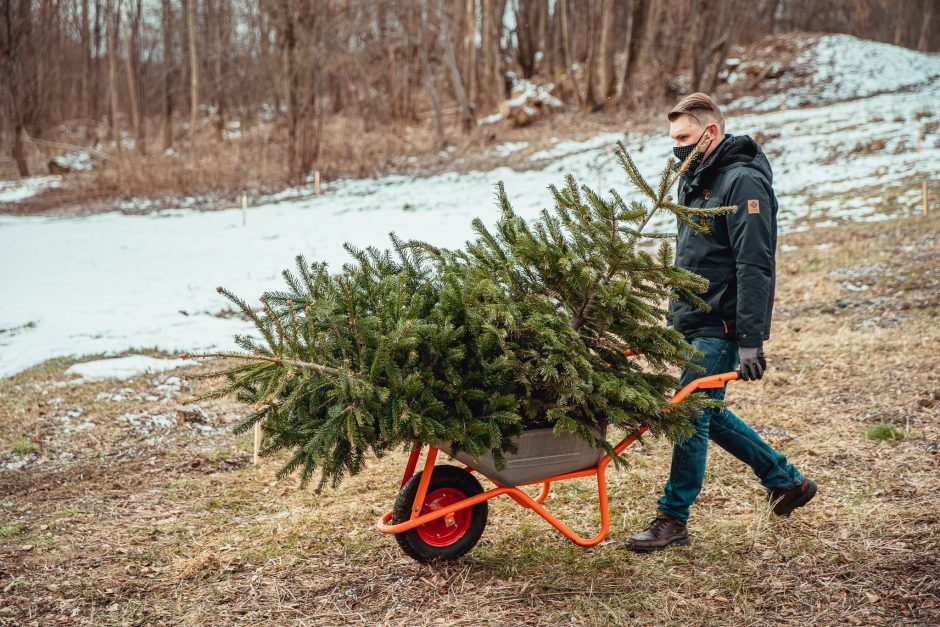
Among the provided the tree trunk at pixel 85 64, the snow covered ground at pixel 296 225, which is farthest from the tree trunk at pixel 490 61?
the tree trunk at pixel 85 64

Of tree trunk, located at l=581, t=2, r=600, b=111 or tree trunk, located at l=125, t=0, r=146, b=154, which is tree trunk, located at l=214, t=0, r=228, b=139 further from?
tree trunk, located at l=581, t=2, r=600, b=111

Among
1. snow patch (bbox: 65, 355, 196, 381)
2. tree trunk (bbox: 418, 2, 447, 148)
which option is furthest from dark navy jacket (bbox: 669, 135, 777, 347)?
tree trunk (bbox: 418, 2, 447, 148)

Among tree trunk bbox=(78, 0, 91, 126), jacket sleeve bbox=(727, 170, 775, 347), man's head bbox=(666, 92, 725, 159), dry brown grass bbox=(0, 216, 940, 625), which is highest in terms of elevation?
tree trunk bbox=(78, 0, 91, 126)

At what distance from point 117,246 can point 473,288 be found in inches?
510

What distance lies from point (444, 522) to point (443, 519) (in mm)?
18

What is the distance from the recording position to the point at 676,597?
10.0ft

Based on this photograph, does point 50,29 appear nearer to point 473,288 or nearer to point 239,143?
point 239,143

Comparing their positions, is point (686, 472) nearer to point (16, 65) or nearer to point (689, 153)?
point (689, 153)

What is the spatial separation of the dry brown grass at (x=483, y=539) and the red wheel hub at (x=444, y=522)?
0.46 ft

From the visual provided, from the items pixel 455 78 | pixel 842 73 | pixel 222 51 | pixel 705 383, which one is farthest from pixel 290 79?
pixel 842 73

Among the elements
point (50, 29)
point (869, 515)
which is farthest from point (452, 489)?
point (50, 29)

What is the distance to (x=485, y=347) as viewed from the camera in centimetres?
300

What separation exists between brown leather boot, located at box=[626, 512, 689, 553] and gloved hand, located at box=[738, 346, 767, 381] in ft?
2.74

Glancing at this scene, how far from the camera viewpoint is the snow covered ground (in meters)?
8.88
